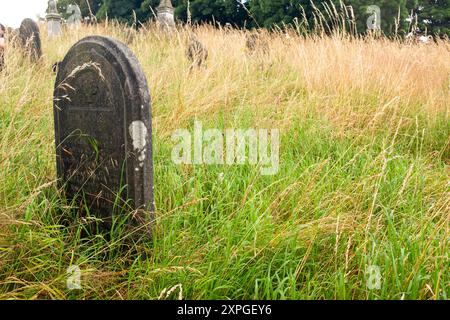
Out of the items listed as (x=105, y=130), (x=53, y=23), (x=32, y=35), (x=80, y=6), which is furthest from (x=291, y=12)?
(x=80, y=6)

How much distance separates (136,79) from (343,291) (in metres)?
1.29

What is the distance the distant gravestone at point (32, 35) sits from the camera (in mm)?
5500

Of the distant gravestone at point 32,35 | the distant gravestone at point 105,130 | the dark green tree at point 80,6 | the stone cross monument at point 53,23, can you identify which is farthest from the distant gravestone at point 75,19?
the dark green tree at point 80,6

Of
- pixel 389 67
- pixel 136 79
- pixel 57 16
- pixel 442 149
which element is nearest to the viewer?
pixel 136 79

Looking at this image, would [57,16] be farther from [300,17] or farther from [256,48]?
[300,17]

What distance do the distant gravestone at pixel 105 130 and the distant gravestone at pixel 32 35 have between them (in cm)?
351

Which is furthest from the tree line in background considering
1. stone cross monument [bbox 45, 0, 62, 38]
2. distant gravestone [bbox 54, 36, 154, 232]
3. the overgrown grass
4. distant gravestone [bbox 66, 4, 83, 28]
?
distant gravestone [bbox 54, 36, 154, 232]

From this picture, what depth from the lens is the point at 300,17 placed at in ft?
48.8

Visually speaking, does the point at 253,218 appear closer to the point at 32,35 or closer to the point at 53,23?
the point at 32,35

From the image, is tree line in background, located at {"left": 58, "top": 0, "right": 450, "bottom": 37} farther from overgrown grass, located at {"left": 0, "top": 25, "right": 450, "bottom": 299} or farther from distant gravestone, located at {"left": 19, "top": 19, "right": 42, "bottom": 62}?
overgrown grass, located at {"left": 0, "top": 25, "right": 450, "bottom": 299}

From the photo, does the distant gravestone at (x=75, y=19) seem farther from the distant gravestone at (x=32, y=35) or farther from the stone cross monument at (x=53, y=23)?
the distant gravestone at (x=32, y=35)

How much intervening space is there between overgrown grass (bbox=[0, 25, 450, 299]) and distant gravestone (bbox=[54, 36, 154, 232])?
0.16m
